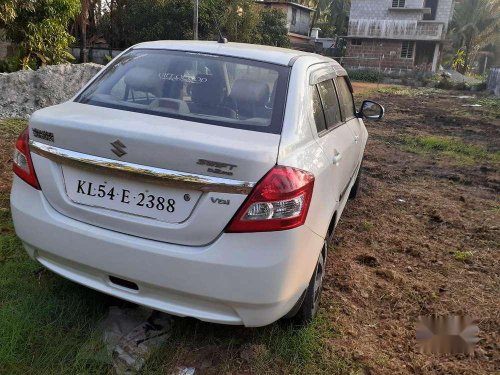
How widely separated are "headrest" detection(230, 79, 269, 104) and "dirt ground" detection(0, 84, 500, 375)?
Answer: 52.2 inches

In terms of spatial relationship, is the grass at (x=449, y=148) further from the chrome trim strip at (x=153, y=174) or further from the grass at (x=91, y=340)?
the chrome trim strip at (x=153, y=174)

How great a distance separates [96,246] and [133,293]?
0.97 feet

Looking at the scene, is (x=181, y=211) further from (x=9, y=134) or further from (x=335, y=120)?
(x=9, y=134)

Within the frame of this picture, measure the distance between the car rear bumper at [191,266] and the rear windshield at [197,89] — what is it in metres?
0.67

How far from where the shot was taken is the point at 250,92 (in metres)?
2.81

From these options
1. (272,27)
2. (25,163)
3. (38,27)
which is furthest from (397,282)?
(272,27)

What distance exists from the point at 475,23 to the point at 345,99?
47583 mm

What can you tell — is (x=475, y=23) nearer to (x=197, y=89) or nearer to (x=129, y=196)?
(x=197, y=89)

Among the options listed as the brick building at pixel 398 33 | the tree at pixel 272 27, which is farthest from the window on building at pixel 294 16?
the tree at pixel 272 27

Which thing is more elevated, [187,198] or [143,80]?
[143,80]

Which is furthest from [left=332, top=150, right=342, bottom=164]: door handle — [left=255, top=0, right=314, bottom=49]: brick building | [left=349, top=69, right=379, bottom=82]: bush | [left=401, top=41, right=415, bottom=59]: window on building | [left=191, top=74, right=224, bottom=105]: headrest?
[left=401, top=41, right=415, bottom=59]: window on building

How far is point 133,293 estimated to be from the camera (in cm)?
236

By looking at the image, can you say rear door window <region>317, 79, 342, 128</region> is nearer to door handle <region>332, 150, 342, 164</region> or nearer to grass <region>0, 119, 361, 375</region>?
door handle <region>332, 150, 342, 164</region>

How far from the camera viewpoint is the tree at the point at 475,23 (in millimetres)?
44094
